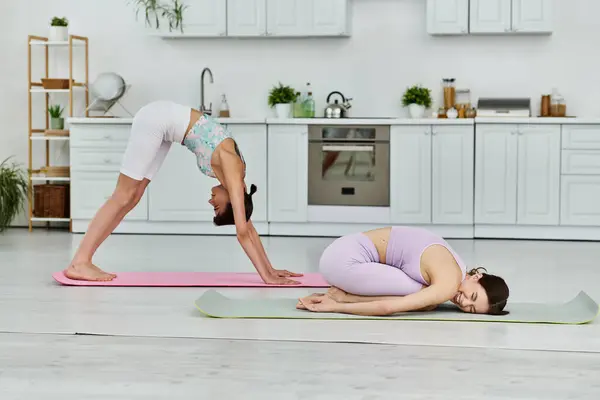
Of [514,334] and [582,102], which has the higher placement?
[582,102]

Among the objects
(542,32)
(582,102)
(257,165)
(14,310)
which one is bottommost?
(14,310)

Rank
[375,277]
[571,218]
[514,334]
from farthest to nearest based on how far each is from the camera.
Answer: [571,218], [375,277], [514,334]

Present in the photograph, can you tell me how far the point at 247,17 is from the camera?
25.4 feet

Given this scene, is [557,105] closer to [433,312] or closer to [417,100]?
[417,100]

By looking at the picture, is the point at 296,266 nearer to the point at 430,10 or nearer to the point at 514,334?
the point at 514,334

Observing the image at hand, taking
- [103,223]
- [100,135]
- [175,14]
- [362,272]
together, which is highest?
[175,14]

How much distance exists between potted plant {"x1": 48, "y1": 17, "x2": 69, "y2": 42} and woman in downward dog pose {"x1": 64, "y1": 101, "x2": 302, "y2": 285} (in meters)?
3.22

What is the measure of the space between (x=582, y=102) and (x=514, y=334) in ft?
14.5

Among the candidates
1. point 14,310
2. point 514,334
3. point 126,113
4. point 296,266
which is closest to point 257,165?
point 126,113

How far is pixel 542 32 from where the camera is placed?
755 cm

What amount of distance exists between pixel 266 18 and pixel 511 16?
1.89 metres

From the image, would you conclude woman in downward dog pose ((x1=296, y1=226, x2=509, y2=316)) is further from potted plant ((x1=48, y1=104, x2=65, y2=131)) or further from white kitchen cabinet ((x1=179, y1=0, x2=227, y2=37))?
potted plant ((x1=48, y1=104, x2=65, y2=131))

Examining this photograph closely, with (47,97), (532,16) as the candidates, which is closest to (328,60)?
(532,16)

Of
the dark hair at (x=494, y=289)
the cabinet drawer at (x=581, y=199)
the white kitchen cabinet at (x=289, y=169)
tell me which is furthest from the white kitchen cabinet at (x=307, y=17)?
the dark hair at (x=494, y=289)
